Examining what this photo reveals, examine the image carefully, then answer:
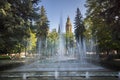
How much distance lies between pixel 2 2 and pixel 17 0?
363 cm

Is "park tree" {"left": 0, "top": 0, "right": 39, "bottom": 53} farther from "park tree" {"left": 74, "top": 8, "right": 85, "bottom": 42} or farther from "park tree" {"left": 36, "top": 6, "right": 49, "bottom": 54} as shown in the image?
"park tree" {"left": 74, "top": 8, "right": 85, "bottom": 42}

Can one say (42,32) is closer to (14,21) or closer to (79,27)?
(79,27)

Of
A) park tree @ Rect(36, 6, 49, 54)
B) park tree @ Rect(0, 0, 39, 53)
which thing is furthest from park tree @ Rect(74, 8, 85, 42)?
park tree @ Rect(0, 0, 39, 53)

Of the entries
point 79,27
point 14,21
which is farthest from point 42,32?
point 14,21

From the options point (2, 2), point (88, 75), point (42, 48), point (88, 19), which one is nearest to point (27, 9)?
point (2, 2)

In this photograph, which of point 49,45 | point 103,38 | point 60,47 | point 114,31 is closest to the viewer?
point 114,31

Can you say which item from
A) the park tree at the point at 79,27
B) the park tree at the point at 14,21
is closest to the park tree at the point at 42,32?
the park tree at the point at 79,27

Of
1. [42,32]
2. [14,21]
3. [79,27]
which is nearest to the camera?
[14,21]

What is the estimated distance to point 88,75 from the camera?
17.3 metres

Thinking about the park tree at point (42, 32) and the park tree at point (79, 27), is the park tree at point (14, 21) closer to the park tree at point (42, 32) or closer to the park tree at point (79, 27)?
the park tree at point (42, 32)

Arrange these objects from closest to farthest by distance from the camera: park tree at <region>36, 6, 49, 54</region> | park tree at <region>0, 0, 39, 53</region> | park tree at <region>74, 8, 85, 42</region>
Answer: park tree at <region>0, 0, 39, 53</region> < park tree at <region>36, 6, 49, 54</region> < park tree at <region>74, 8, 85, 42</region>

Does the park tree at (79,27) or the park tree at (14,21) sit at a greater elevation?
the park tree at (79,27)

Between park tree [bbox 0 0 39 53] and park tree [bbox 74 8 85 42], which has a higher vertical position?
park tree [bbox 74 8 85 42]

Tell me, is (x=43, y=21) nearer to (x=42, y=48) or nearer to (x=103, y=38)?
(x=42, y=48)
